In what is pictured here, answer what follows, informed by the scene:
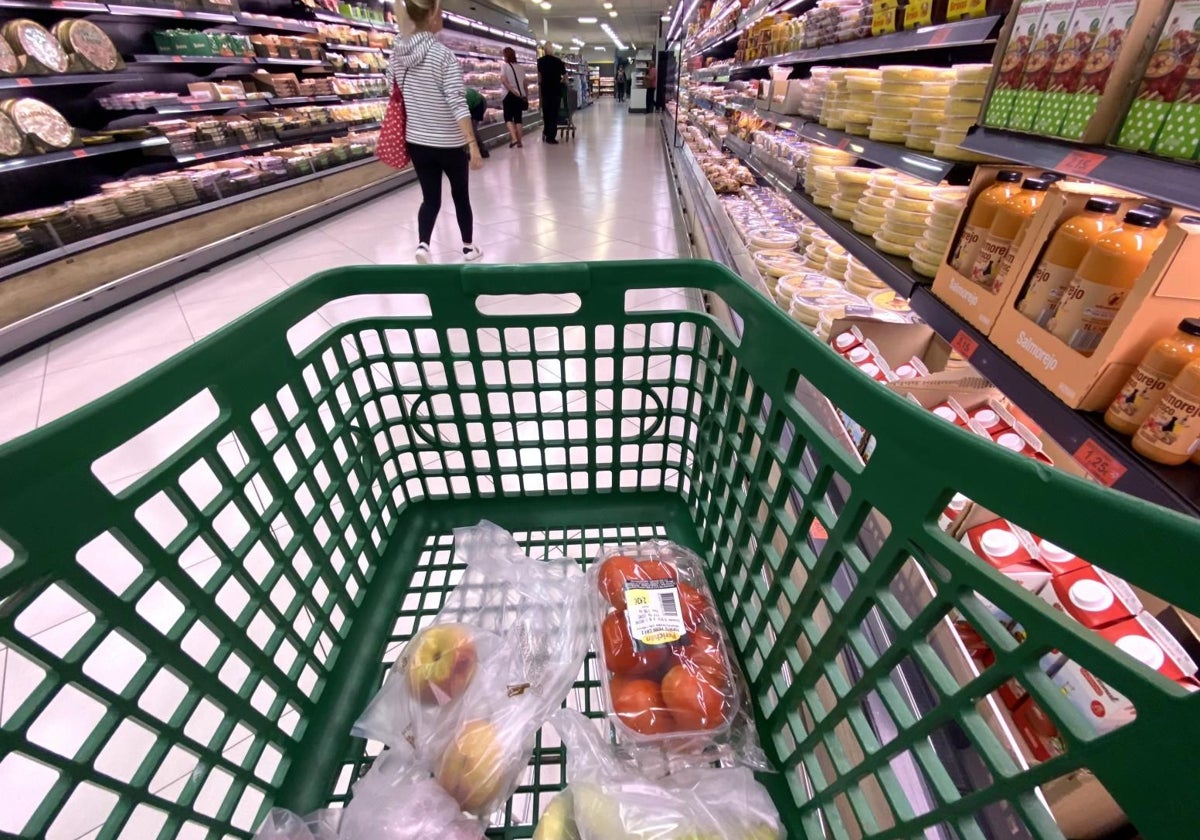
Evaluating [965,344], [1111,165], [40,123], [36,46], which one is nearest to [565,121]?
[36,46]

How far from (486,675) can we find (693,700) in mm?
285

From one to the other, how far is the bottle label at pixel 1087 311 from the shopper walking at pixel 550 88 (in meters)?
10.6

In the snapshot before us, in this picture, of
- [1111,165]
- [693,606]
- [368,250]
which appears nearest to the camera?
[1111,165]

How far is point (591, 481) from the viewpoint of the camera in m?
1.07

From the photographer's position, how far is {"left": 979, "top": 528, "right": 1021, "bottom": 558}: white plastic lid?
0.77 m

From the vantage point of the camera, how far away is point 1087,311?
72cm

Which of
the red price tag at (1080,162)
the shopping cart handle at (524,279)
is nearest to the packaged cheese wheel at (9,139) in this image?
the shopping cart handle at (524,279)

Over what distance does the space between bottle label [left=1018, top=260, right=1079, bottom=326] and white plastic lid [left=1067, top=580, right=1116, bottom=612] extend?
371 millimetres

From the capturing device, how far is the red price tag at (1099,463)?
0.68 metres

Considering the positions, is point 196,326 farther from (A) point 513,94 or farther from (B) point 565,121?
(B) point 565,121

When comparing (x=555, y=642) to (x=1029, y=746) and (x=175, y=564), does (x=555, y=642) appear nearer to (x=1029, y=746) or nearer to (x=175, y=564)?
(x=175, y=564)

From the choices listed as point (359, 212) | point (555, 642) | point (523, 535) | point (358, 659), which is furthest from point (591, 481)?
point (359, 212)

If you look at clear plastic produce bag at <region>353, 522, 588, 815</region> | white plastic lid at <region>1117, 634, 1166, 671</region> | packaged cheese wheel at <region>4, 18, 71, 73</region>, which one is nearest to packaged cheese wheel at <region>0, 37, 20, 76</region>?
packaged cheese wheel at <region>4, 18, 71, 73</region>

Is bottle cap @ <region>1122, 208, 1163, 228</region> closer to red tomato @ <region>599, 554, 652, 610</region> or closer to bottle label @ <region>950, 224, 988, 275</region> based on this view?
bottle label @ <region>950, 224, 988, 275</region>
